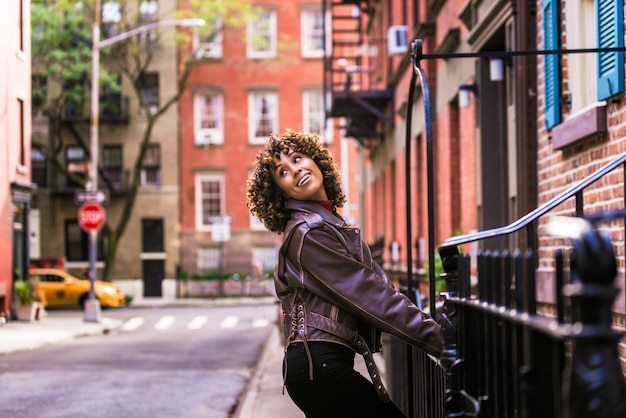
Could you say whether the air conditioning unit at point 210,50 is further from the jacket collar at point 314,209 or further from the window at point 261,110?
the jacket collar at point 314,209

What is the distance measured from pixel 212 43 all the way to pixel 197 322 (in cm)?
1787

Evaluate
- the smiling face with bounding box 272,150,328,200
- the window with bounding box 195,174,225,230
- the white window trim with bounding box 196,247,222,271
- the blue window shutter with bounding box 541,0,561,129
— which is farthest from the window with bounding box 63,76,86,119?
the smiling face with bounding box 272,150,328,200

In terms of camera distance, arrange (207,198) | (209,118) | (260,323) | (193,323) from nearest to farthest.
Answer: (260,323) → (193,323) → (207,198) → (209,118)

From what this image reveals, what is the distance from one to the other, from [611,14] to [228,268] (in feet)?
121

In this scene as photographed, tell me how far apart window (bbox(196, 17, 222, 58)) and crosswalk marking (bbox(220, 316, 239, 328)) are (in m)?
15.5

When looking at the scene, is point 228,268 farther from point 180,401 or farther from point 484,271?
point 484,271

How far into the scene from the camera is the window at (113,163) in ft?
140

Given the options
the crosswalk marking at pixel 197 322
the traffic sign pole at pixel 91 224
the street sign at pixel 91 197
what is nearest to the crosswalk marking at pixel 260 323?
the crosswalk marking at pixel 197 322

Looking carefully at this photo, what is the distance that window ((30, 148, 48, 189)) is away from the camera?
42438 mm

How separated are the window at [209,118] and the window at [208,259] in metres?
4.52

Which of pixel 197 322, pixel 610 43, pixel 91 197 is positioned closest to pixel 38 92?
pixel 91 197

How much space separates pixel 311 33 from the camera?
43062mm

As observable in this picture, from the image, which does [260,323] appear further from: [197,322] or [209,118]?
[209,118]

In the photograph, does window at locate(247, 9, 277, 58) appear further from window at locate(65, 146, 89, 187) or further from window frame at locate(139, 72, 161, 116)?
window at locate(65, 146, 89, 187)
